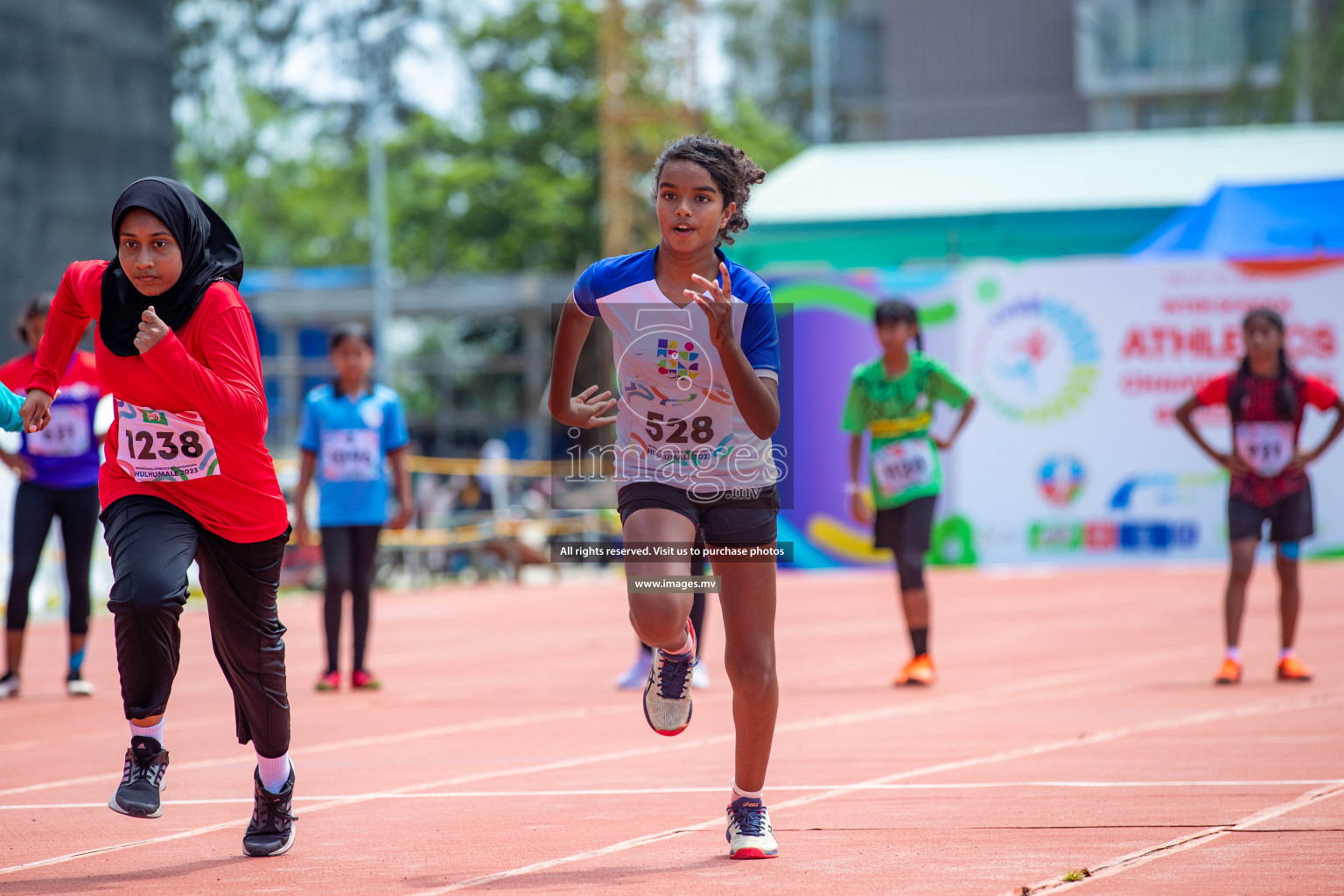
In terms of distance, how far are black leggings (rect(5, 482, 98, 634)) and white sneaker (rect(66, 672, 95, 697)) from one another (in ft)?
1.21

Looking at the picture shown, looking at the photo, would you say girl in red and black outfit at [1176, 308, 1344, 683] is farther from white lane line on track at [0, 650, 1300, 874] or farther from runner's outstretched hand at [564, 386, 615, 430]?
runner's outstretched hand at [564, 386, 615, 430]

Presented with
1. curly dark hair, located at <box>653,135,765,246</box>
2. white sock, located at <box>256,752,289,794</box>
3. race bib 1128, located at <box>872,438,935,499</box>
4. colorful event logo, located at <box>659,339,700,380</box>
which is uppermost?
curly dark hair, located at <box>653,135,765,246</box>

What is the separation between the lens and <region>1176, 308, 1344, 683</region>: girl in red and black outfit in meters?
9.10

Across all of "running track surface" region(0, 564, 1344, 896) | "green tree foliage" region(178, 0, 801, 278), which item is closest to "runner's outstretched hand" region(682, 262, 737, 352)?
"running track surface" region(0, 564, 1344, 896)

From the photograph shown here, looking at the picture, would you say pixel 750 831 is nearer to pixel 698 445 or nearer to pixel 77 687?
pixel 698 445

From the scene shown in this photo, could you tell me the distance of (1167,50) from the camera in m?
44.0

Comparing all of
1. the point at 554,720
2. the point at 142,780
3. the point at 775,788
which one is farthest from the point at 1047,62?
the point at 142,780

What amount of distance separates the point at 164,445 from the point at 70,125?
1197cm

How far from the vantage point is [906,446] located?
31.2 ft

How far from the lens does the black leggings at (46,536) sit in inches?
372

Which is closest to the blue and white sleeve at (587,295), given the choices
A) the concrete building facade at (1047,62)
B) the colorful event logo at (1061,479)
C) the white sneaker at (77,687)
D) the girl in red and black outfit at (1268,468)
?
the girl in red and black outfit at (1268,468)

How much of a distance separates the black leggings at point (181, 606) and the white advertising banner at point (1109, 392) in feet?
47.4

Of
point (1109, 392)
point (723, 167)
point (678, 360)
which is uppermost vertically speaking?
point (723, 167)

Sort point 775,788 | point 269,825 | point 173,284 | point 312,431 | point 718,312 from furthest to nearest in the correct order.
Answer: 1. point 312,431
2. point 775,788
3. point 269,825
4. point 173,284
5. point 718,312
